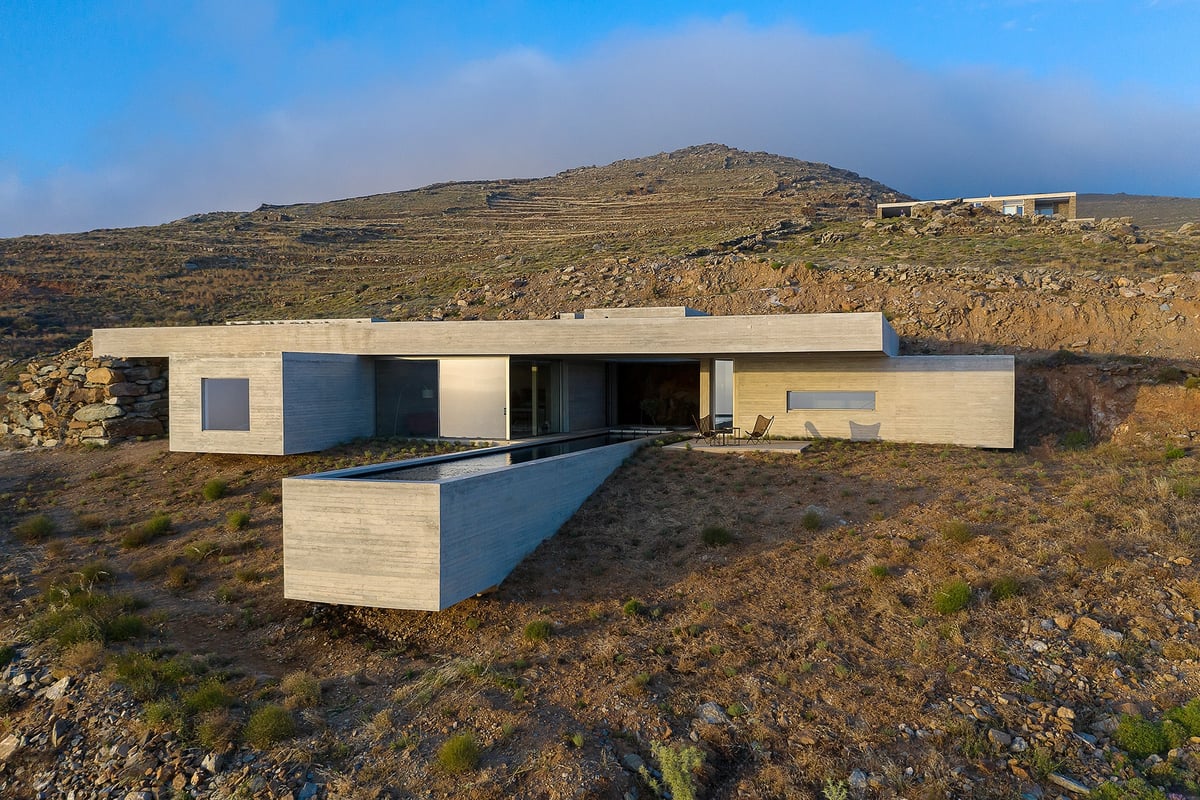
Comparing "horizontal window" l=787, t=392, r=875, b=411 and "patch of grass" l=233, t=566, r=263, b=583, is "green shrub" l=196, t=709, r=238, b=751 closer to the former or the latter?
"patch of grass" l=233, t=566, r=263, b=583

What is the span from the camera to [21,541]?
13195mm

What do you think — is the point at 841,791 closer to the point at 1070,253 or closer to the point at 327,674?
the point at 327,674

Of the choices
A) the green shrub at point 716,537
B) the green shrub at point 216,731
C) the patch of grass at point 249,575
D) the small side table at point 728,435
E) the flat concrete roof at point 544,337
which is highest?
the flat concrete roof at point 544,337

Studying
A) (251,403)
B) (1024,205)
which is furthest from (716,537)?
(1024,205)

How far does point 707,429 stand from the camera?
16828mm

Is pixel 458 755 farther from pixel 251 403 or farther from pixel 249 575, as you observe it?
pixel 251 403

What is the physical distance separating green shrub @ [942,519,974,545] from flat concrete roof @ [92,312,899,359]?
4351 millimetres

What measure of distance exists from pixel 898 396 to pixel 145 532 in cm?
1490

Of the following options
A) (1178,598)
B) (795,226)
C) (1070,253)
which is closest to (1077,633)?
(1178,598)

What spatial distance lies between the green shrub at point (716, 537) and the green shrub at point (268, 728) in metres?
6.03

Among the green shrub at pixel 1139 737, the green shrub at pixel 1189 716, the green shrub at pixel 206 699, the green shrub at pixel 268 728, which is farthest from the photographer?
the green shrub at pixel 206 699

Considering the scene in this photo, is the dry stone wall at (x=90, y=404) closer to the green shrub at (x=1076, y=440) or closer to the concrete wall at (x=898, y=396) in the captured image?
the concrete wall at (x=898, y=396)

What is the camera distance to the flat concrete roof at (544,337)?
46.6ft

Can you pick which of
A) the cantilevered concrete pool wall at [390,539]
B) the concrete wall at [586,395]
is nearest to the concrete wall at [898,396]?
the concrete wall at [586,395]
